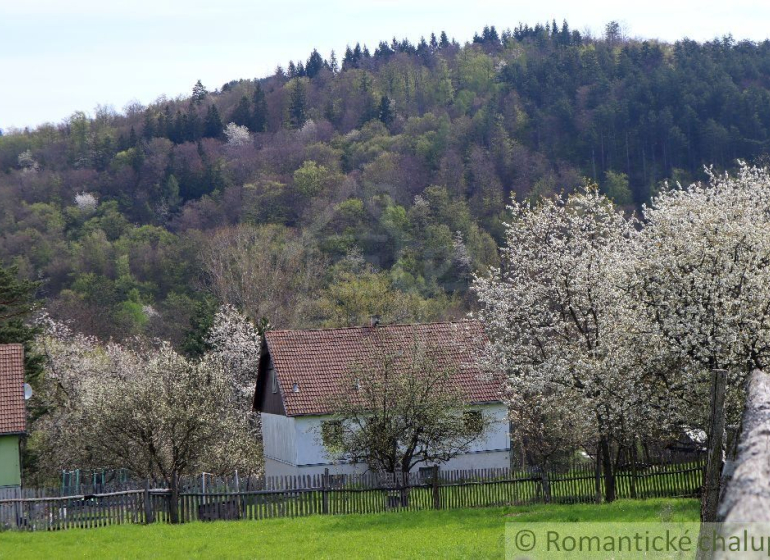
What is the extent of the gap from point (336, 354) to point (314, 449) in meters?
3.80

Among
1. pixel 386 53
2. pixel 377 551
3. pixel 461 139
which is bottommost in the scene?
pixel 377 551

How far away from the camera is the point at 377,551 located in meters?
17.8

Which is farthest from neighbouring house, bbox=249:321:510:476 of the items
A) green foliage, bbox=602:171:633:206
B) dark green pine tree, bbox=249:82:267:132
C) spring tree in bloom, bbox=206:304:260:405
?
dark green pine tree, bbox=249:82:267:132

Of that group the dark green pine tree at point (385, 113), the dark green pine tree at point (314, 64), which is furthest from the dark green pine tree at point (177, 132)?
the dark green pine tree at point (314, 64)

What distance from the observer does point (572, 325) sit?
974 inches

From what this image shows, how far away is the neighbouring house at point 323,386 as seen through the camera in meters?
33.2

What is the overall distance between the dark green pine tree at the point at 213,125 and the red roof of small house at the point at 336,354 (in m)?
112

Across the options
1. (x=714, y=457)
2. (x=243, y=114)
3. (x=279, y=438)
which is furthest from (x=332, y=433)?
(x=243, y=114)

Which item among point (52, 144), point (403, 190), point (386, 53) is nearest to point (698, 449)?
point (403, 190)

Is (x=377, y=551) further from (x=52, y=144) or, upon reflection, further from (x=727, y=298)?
(x=52, y=144)

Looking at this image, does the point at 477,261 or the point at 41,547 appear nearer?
the point at 41,547

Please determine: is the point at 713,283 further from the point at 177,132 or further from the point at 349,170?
the point at 177,132

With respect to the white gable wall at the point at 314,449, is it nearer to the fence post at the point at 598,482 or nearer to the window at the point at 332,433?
the window at the point at 332,433

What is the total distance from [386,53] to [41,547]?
173510 millimetres
